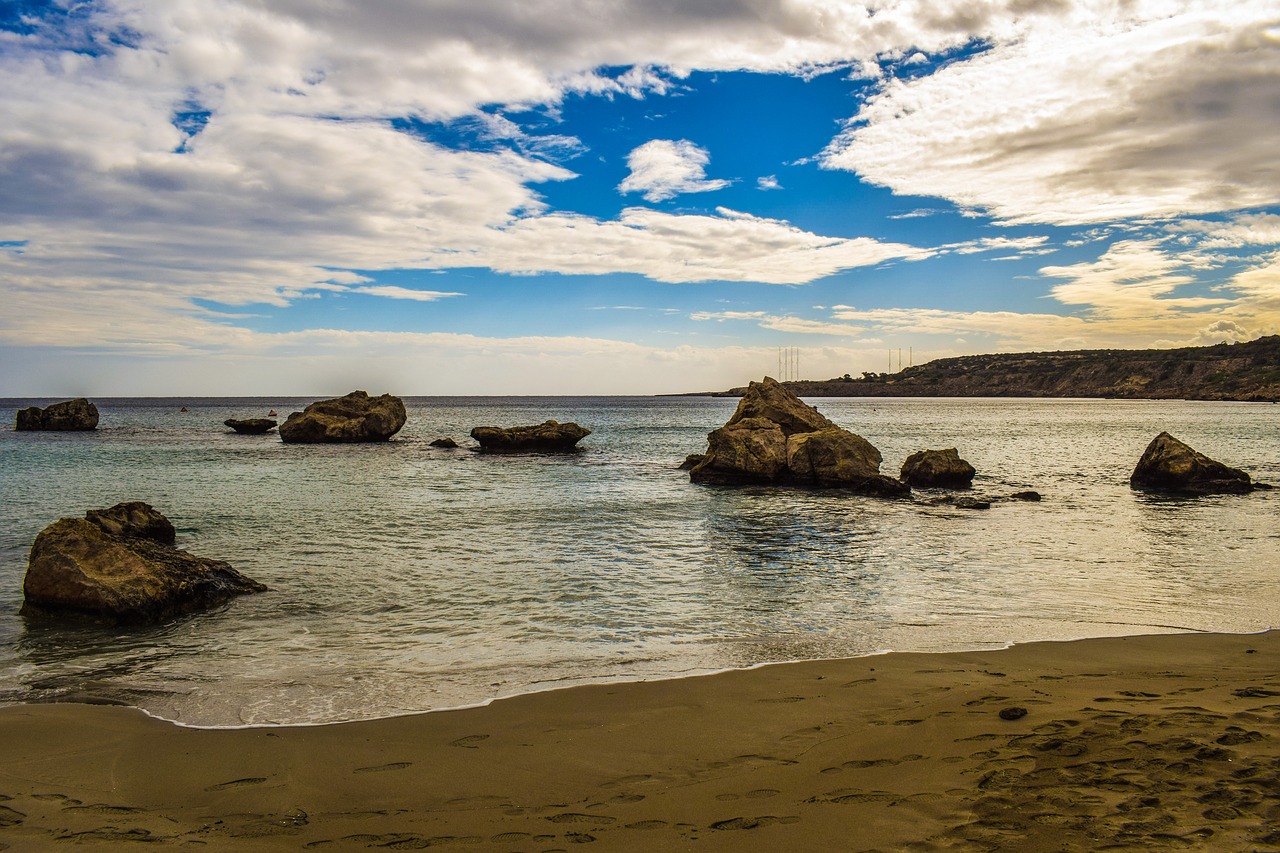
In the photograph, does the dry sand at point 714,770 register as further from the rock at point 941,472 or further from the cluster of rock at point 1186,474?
the cluster of rock at point 1186,474

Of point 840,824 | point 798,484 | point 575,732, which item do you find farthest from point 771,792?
point 798,484

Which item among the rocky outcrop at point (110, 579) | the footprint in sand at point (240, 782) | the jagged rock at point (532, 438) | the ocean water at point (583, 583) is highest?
the jagged rock at point (532, 438)

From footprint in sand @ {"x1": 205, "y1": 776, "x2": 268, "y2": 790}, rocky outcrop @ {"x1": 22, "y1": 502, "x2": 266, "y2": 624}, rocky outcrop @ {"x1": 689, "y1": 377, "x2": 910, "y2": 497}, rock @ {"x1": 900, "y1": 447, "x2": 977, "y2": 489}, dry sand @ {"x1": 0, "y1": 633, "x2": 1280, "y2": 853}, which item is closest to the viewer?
dry sand @ {"x1": 0, "y1": 633, "x2": 1280, "y2": 853}

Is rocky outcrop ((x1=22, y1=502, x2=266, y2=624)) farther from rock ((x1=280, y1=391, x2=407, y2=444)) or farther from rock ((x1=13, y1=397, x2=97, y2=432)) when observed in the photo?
rock ((x1=13, y1=397, x2=97, y2=432))

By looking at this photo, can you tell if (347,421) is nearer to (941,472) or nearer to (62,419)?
(62,419)

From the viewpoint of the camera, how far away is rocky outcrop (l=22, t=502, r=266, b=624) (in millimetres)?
9625

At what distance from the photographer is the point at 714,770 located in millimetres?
5227

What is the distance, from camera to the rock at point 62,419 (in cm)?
6806

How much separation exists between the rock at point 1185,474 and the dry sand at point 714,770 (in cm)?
2147

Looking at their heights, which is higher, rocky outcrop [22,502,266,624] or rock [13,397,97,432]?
rock [13,397,97,432]

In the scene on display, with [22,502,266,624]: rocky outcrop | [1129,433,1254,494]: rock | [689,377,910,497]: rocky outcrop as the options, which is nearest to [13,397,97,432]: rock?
[689,377,910,497]: rocky outcrop

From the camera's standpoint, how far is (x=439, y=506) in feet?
72.2

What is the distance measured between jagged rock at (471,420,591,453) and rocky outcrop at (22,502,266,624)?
34200 millimetres

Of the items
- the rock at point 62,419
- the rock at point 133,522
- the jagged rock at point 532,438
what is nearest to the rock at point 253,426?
the rock at point 62,419
